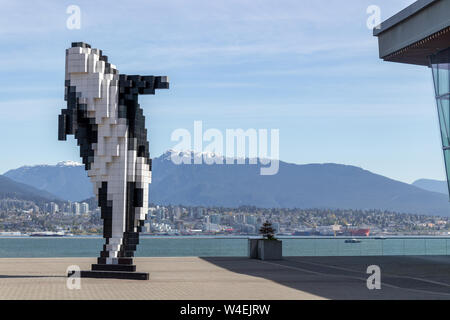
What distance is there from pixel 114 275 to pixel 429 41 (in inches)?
735

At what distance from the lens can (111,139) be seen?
27.6m

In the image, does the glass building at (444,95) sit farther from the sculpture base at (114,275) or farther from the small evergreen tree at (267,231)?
the sculpture base at (114,275)

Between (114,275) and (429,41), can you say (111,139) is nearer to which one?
(114,275)

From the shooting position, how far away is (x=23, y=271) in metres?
30.6

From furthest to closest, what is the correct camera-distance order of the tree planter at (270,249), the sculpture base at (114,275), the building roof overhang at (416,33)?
1. the tree planter at (270,249)
2. the building roof overhang at (416,33)
3. the sculpture base at (114,275)

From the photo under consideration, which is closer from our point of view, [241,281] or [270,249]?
[241,281]

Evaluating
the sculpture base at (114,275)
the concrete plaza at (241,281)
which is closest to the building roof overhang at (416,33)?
the concrete plaza at (241,281)

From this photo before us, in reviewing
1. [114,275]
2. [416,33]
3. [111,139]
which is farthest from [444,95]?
[114,275]

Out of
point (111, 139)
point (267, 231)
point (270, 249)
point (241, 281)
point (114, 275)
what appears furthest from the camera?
point (267, 231)

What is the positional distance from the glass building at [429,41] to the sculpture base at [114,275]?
16.9 meters

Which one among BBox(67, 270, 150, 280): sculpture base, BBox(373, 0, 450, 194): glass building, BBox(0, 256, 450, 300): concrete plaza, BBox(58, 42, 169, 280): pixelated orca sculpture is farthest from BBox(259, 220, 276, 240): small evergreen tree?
BBox(67, 270, 150, 280): sculpture base

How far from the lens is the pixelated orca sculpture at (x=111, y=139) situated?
1079 inches

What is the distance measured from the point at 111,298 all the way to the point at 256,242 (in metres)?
Result: 22.1

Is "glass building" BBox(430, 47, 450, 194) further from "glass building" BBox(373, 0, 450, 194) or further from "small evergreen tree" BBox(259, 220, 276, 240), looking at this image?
"small evergreen tree" BBox(259, 220, 276, 240)
